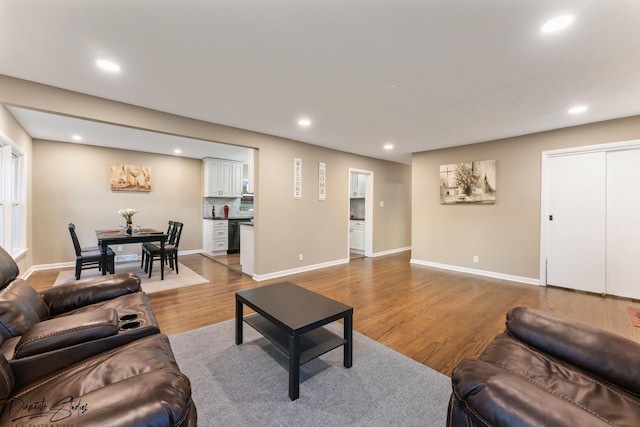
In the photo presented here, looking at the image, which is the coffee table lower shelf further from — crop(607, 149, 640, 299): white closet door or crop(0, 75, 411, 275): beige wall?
crop(607, 149, 640, 299): white closet door

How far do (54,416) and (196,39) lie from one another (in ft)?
7.17

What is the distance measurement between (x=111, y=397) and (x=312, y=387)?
4.20 ft

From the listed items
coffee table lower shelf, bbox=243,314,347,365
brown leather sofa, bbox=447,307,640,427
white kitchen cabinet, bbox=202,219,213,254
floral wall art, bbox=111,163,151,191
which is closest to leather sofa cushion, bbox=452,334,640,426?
brown leather sofa, bbox=447,307,640,427

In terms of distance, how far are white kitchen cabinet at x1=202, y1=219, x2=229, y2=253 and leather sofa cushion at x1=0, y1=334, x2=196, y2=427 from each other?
17.7 feet

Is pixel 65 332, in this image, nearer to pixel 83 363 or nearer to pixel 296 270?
pixel 83 363

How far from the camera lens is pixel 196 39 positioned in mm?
1933

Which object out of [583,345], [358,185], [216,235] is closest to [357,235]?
[358,185]

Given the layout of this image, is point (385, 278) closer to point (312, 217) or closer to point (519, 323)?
point (312, 217)

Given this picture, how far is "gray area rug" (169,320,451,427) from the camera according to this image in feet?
5.09

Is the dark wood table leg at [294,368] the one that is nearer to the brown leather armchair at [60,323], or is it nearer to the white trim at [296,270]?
the brown leather armchair at [60,323]

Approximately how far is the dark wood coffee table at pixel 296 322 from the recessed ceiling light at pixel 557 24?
7.68ft

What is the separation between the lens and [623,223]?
3598 mm

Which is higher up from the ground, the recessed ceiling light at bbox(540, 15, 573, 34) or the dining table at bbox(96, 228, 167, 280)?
the recessed ceiling light at bbox(540, 15, 573, 34)

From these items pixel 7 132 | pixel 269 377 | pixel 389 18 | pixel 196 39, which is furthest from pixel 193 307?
pixel 389 18
